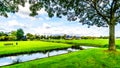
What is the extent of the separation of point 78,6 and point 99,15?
479 centimetres

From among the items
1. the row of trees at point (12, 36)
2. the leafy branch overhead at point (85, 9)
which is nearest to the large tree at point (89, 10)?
the leafy branch overhead at point (85, 9)

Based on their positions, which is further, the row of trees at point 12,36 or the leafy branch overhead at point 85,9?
the row of trees at point 12,36

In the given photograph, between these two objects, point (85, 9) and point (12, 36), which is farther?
point (12, 36)

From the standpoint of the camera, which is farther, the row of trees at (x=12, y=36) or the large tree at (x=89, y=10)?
the row of trees at (x=12, y=36)

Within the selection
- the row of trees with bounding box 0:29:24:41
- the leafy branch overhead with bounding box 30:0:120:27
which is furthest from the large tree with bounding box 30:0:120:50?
the row of trees with bounding box 0:29:24:41

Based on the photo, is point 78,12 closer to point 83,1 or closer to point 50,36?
point 83,1

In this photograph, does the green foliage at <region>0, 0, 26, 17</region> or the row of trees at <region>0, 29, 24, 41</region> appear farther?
the row of trees at <region>0, 29, 24, 41</region>

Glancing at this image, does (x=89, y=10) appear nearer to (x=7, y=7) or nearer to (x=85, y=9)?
(x=85, y=9)

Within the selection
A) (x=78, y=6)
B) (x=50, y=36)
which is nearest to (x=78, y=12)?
(x=78, y=6)

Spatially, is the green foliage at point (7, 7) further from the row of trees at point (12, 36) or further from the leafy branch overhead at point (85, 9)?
the row of trees at point (12, 36)

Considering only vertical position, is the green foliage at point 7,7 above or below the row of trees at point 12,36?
above

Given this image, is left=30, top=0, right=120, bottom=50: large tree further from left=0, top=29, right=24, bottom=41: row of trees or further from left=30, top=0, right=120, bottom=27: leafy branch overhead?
left=0, top=29, right=24, bottom=41: row of trees

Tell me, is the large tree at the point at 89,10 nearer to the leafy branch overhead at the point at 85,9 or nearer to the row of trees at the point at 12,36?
the leafy branch overhead at the point at 85,9

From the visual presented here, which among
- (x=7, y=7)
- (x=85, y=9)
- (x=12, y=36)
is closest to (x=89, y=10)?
(x=85, y=9)
